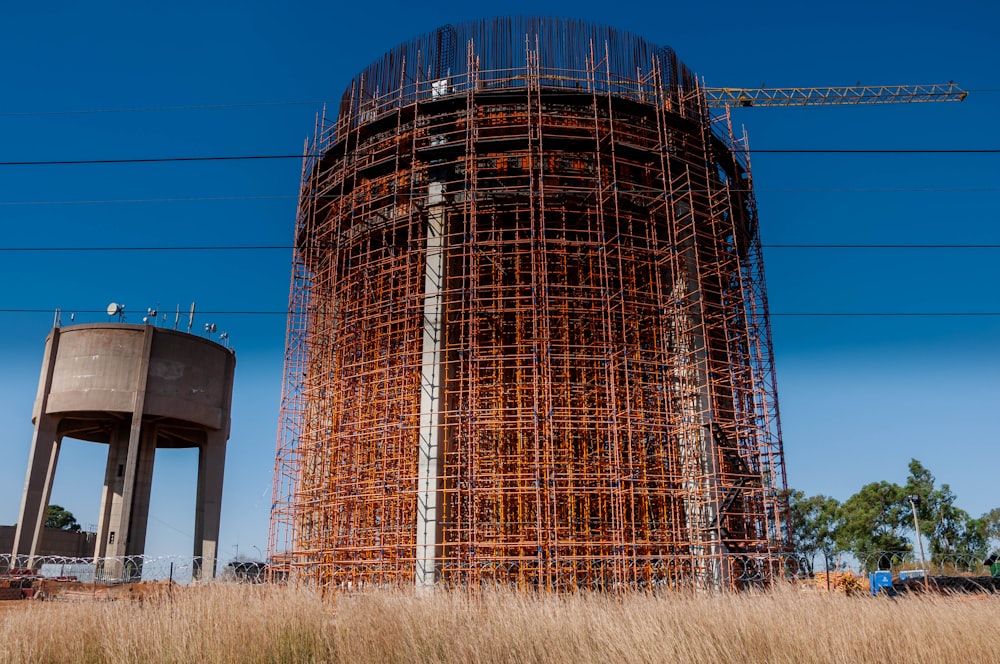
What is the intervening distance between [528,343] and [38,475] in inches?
837

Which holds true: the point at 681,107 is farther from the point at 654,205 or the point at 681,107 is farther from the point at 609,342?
the point at 609,342

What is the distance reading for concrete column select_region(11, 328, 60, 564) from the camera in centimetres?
3108

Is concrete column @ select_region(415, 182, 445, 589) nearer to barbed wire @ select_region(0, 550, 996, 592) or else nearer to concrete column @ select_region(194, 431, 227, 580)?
barbed wire @ select_region(0, 550, 996, 592)

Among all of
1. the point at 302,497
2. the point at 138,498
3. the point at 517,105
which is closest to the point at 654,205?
the point at 517,105

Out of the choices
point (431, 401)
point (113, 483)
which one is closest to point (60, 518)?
point (113, 483)

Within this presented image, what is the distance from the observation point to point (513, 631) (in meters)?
9.55

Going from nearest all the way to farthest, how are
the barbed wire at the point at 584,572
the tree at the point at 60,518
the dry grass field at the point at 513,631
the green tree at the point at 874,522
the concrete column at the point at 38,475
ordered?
the dry grass field at the point at 513,631, the barbed wire at the point at 584,572, the concrete column at the point at 38,475, the green tree at the point at 874,522, the tree at the point at 60,518

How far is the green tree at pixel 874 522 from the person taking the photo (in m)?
54.9

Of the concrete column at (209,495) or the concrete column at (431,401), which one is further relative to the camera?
the concrete column at (209,495)

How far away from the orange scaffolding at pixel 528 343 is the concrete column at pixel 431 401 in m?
0.07

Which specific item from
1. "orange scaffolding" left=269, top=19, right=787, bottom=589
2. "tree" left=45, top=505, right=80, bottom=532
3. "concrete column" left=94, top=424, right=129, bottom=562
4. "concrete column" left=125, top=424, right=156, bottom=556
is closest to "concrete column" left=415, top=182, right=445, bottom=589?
"orange scaffolding" left=269, top=19, right=787, bottom=589

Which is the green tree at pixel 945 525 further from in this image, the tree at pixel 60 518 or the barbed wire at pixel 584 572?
the tree at pixel 60 518

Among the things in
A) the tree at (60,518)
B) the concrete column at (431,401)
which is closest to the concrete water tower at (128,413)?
the concrete column at (431,401)

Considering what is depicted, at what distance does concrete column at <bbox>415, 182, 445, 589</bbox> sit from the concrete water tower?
1213 centimetres
